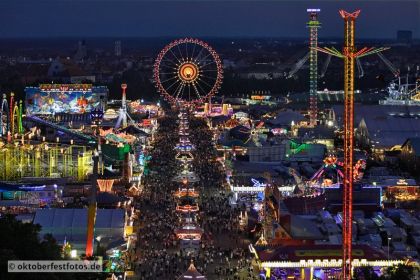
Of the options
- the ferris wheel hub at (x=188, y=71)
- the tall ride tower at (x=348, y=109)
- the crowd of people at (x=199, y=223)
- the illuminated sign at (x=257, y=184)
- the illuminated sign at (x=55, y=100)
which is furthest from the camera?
the illuminated sign at (x=55, y=100)

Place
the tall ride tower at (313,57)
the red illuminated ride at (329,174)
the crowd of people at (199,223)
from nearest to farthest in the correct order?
the crowd of people at (199,223) → the red illuminated ride at (329,174) → the tall ride tower at (313,57)

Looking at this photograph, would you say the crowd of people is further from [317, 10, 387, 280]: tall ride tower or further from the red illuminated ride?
[317, 10, 387, 280]: tall ride tower

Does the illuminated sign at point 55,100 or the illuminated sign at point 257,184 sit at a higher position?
the illuminated sign at point 55,100

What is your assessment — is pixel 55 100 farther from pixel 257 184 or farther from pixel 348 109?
pixel 348 109

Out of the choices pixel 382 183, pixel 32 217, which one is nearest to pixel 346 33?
pixel 32 217

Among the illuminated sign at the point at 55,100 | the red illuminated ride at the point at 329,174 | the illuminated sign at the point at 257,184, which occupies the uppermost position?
the illuminated sign at the point at 55,100

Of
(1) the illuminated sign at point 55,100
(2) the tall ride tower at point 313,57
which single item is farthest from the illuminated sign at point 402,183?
(1) the illuminated sign at point 55,100

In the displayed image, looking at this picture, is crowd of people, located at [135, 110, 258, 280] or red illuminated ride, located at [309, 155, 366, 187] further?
red illuminated ride, located at [309, 155, 366, 187]

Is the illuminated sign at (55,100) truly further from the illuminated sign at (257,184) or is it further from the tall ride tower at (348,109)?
the tall ride tower at (348,109)

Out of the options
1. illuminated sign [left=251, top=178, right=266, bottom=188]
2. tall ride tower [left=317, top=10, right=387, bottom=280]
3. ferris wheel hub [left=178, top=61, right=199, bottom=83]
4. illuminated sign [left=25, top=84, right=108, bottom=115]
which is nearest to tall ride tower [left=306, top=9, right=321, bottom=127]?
ferris wheel hub [left=178, top=61, right=199, bottom=83]

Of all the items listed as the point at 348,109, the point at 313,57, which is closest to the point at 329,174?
the point at 348,109
